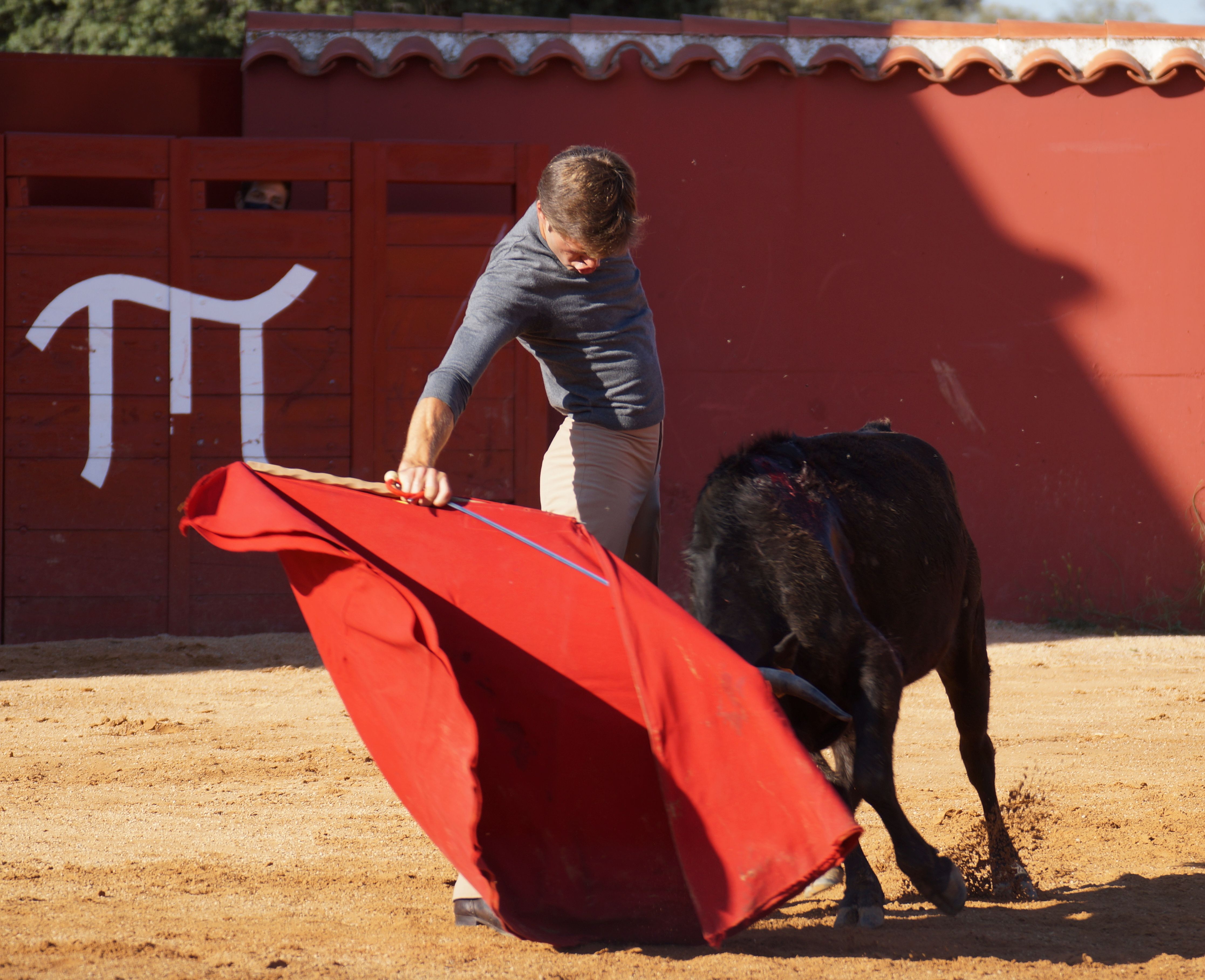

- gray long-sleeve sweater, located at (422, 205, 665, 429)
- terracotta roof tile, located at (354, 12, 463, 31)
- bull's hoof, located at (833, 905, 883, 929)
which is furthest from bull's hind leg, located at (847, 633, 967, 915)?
terracotta roof tile, located at (354, 12, 463, 31)

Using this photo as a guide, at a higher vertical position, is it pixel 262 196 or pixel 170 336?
pixel 262 196

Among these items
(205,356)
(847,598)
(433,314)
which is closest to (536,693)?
(847,598)

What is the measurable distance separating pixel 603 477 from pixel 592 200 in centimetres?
68

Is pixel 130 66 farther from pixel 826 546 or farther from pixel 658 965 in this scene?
pixel 658 965

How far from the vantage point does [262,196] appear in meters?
7.25

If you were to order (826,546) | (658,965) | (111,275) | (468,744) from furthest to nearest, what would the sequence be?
(111,275) → (826,546) → (658,965) → (468,744)

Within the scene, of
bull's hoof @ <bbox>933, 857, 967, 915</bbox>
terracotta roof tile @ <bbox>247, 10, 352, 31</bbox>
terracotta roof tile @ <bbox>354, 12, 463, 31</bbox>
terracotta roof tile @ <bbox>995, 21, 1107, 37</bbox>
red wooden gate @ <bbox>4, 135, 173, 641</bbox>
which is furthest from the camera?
terracotta roof tile @ <bbox>995, 21, 1107, 37</bbox>

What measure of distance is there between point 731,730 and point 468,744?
49 centimetres

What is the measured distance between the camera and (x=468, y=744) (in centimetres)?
238

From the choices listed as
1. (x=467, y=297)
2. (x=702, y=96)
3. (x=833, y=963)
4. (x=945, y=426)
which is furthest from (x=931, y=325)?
(x=833, y=963)

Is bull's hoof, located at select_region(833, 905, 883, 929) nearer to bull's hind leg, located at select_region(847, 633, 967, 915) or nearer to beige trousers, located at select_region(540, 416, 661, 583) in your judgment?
bull's hind leg, located at select_region(847, 633, 967, 915)

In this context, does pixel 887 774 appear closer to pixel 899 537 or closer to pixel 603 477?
pixel 899 537

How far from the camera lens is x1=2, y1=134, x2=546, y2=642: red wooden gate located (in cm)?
686

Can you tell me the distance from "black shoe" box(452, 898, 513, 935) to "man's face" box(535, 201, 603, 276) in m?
1.37
